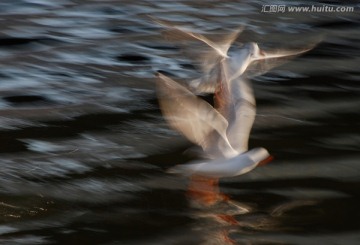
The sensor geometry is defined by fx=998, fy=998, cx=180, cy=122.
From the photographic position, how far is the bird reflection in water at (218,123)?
3893 mm

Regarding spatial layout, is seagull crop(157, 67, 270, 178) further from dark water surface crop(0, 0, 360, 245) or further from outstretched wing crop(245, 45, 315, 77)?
outstretched wing crop(245, 45, 315, 77)

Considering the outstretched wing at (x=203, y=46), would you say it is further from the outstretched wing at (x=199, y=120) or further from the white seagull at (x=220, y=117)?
the outstretched wing at (x=199, y=120)

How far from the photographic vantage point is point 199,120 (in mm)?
3898

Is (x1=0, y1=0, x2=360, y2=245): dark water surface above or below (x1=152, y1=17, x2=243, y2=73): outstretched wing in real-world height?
below

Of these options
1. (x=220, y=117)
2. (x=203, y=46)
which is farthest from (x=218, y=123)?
(x=203, y=46)

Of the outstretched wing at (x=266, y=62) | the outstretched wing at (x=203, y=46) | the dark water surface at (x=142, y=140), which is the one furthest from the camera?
the outstretched wing at (x=266, y=62)

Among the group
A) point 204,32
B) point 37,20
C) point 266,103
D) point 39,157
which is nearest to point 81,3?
point 37,20

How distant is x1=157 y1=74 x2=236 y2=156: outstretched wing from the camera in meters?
3.88

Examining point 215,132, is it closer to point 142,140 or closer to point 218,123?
point 218,123

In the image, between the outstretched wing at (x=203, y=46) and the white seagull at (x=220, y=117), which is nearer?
the white seagull at (x=220, y=117)

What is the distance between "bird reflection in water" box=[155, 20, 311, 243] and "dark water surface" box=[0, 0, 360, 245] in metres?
0.08

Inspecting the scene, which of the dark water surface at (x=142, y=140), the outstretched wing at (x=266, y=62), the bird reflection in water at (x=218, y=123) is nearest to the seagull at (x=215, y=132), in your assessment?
the bird reflection in water at (x=218, y=123)

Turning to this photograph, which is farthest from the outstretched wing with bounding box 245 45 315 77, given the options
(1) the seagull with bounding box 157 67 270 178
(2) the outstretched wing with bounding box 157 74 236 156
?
(2) the outstretched wing with bounding box 157 74 236 156

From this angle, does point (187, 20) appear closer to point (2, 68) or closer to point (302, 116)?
point (2, 68)
